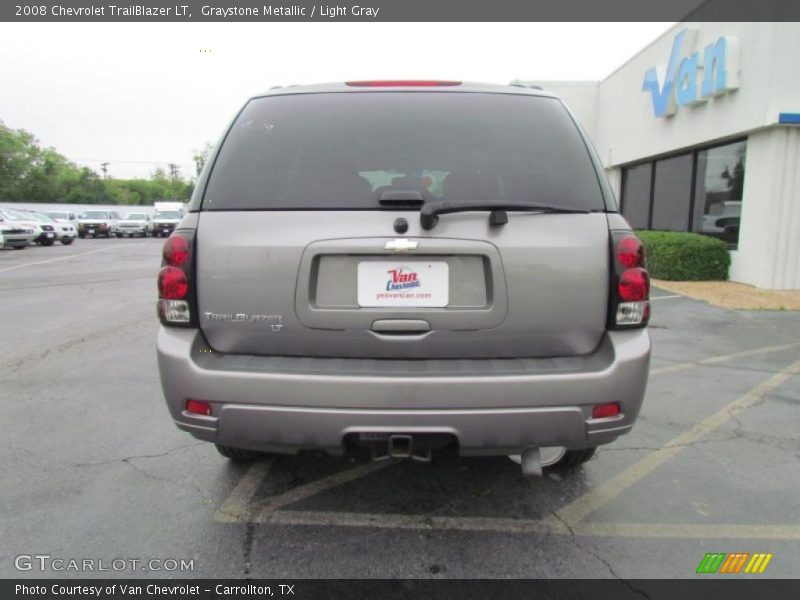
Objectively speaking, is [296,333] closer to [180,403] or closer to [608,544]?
[180,403]

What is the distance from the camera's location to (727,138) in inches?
415

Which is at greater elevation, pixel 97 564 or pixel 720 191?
pixel 720 191

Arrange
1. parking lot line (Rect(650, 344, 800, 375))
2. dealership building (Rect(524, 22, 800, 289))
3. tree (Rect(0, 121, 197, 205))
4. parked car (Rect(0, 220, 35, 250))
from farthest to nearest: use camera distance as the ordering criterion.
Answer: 1. tree (Rect(0, 121, 197, 205))
2. parked car (Rect(0, 220, 35, 250))
3. dealership building (Rect(524, 22, 800, 289))
4. parking lot line (Rect(650, 344, 800, 375))

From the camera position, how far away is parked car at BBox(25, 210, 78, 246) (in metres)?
23.1

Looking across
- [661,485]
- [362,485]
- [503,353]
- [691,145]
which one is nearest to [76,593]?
[362,485]

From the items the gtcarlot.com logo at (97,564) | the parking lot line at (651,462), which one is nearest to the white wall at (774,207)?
the parking lot line at (651,462)

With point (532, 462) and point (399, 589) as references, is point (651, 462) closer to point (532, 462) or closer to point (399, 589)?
point (532, 462)

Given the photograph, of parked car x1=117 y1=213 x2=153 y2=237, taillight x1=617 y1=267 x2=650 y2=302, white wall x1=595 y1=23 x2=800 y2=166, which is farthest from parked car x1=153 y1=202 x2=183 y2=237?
taillight x1=617 y1=267 x2=650 y2=302

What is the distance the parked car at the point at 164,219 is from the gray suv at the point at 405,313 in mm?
32883

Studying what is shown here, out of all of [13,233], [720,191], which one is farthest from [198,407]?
[13,233]

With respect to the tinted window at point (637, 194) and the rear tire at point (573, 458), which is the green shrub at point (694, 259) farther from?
the rear tire at point (573, 458)

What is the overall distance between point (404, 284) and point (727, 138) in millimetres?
11144

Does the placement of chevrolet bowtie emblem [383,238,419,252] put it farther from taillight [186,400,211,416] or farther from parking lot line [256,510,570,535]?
parking lot line [256,510,570,535]

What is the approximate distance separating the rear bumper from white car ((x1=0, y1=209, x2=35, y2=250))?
22462 mm
